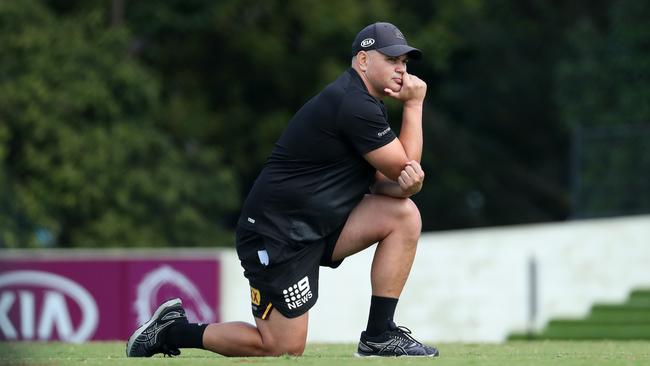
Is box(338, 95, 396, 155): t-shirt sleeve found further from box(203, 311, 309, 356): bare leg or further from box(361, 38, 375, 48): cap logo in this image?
box(203, 311, 309, 356): bare leg

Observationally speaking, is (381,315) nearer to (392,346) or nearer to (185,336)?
(392,346)

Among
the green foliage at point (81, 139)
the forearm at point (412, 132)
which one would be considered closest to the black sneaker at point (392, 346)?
the forearm at point (412, 132)

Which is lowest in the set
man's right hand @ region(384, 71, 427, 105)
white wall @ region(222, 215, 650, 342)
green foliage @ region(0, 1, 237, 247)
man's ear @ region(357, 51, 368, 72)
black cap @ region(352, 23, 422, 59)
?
white wall @ region(222, 215, 650, 342)

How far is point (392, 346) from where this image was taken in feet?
26.2

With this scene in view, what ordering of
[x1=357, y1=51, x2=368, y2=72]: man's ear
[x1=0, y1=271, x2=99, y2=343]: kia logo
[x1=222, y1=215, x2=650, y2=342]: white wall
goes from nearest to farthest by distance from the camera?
[x1=357, y1=51, x2=368, y2=72]: man's ear < [x1=0, y1=271, x2=99, y2=343]: kia logo < [x1=222, y1=215, x2=650, y2=342]: white wall

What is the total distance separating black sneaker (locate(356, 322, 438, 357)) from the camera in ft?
26.1

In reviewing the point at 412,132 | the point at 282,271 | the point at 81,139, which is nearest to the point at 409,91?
the point at 412,132

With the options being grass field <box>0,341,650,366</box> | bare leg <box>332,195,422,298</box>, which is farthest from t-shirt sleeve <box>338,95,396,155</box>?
grass field <box>0,341,650,366</box>

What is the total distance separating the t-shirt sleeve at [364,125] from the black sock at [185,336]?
131 cm

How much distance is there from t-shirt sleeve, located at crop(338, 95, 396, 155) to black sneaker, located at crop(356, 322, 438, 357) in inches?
38.1

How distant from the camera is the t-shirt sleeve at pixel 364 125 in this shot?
783cm

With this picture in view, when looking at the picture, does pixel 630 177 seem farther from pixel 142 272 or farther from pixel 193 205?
pixel 193 205

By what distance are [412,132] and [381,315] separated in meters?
0.96

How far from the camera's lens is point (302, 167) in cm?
805
